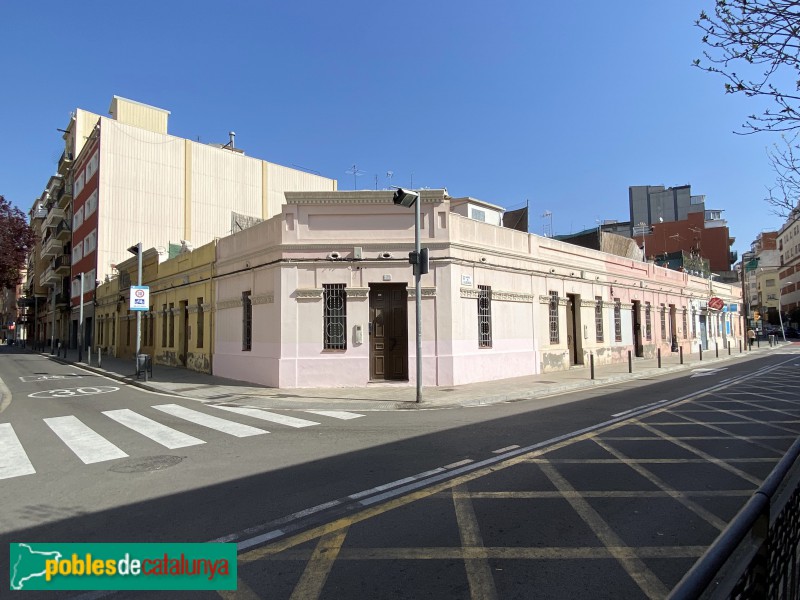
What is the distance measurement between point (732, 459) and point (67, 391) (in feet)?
58.0

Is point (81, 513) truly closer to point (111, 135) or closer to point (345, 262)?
point (345, 262)

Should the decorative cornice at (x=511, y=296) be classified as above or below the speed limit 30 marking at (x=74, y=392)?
above

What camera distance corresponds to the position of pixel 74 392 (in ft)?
48.6

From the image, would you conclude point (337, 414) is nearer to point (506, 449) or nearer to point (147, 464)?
point (147, 464)

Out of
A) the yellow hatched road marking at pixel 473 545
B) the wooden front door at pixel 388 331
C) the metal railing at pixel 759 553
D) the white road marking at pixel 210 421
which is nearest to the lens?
the metal railing at pixel 759 553

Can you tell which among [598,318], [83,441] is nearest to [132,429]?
[83,441]

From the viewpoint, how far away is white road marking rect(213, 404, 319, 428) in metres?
9.48

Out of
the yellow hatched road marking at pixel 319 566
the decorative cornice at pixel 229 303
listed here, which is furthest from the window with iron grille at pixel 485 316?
the yellow hatched road marking at pixel 319 566

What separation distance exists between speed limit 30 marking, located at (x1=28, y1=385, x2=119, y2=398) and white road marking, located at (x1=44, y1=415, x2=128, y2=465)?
15.2 ft

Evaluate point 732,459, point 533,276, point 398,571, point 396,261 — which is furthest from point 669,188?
point 398,571

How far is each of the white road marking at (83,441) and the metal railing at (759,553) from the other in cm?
767

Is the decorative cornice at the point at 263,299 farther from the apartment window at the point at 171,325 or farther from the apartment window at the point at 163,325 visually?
the apartment window at the point at 163,325

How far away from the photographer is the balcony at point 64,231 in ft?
151

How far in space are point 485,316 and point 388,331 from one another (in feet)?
12.6
